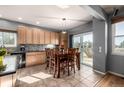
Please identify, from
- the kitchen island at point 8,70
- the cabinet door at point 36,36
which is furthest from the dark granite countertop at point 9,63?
the cabinet door at point 36,36

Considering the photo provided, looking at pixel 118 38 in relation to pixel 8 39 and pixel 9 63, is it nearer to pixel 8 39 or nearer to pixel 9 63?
pixel 9 63

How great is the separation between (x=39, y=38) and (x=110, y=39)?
4.04 metres

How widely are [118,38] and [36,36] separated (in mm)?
4368

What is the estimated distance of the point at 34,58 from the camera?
572cm

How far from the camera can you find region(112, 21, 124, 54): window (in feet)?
12.9

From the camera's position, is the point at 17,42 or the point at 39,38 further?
the point at 39,38

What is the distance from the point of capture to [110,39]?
419 centimetres

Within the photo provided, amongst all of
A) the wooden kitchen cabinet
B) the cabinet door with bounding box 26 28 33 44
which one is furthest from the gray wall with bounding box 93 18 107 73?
the cabinet door with bounding box 26 28 33 44

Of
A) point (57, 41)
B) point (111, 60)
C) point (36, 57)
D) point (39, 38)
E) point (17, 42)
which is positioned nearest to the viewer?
point (111, 60)

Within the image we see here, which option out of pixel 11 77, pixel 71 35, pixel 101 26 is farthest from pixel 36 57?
pixel 101 26

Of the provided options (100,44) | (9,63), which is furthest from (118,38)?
(9,63)

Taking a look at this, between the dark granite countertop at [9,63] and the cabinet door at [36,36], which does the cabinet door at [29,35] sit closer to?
the cabinet door at [36,36]

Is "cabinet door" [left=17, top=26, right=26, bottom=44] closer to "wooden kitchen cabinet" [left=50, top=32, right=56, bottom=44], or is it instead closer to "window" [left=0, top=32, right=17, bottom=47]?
"window" [left=0, top=32, right=17, bottom=47]

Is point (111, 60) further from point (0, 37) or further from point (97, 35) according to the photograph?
point (0, 37)
